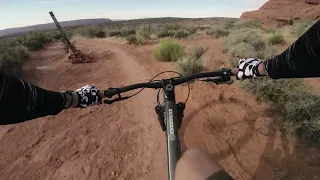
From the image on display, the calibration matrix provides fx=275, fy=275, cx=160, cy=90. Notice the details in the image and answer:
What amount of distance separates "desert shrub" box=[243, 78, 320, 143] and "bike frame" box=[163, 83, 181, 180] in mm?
2696

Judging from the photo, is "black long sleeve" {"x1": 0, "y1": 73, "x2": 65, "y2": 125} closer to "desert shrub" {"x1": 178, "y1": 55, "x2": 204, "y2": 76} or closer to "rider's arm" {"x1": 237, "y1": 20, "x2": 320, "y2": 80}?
"rider's arm" {"x1": 237, "y1": 20, "x2": 320, "y2": 80}

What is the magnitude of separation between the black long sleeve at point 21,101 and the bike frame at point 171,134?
0.82 m

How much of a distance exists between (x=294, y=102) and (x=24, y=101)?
4.36m

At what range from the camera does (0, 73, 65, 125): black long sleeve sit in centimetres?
136

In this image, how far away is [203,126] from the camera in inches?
187

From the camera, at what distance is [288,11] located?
1607 inches

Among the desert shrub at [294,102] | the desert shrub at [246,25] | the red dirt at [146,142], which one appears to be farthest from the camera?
the desert shrub at [246,25]

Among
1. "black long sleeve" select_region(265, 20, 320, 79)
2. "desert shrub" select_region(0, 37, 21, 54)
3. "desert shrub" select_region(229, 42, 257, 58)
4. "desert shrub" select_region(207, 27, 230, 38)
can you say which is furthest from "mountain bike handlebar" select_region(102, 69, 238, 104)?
"desert shrub" select_region(207, 27, 230, 38)

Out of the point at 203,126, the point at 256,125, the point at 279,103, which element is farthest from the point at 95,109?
the point at 279,103

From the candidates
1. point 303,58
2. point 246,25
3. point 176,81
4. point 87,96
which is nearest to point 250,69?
point 176,81

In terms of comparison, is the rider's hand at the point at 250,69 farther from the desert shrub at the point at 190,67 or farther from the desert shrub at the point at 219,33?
the desert shrub at the point at 219,33

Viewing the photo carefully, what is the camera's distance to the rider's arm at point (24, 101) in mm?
1363

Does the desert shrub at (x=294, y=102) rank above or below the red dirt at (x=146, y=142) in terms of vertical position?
above

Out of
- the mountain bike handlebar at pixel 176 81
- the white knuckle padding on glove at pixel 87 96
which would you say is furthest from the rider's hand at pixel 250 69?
the white knuckle padding on glove at pixel 87 96
